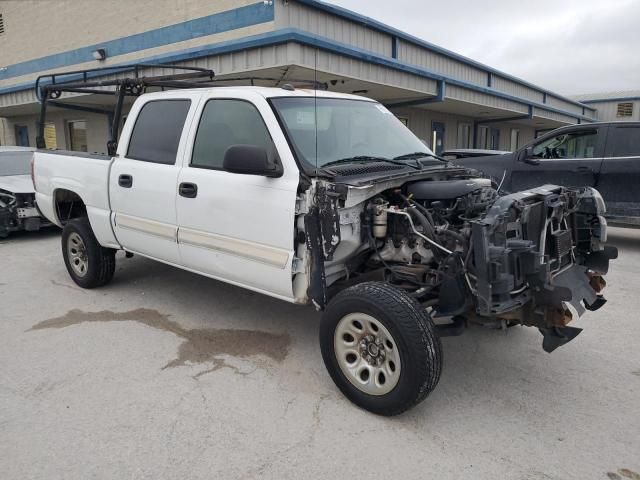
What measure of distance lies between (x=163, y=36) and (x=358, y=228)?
11.9 metres

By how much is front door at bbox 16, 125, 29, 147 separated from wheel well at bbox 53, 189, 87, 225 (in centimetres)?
1757

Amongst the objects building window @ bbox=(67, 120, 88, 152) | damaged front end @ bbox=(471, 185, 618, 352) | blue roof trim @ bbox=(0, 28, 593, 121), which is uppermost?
blue roof trim @ bbox=(0, 28, 593, 121)

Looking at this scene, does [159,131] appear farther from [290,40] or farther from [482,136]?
[482,136]

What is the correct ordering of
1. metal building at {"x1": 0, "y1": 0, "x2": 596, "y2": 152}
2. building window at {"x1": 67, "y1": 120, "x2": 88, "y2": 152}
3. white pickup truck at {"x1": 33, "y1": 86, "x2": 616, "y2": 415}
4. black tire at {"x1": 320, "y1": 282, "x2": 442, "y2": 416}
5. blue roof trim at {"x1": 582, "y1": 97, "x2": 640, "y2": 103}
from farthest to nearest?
blue roof trim at {"x1": 582, "y1": 97, "x2": 640, "y2": 103}, building window at {"x1": 67, "y1": 120, "x2": 88, "y2": 152}, metal building at {"x1": 0, "y1": 0, "x2": 596, "y2": 152}, white pickup truck at {"x1": 33, "y1": 86, "x2": 616, "y2": 415}, black tire at {"x1": 320, "y1": 282, "x2": 442, "y2": 416}

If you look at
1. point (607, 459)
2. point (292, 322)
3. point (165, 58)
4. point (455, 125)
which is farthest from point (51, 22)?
point (607, 459)

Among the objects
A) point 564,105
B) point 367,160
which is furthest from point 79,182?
point 564,105

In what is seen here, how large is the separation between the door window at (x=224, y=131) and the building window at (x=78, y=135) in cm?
1537

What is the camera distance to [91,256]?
5332 millimetres

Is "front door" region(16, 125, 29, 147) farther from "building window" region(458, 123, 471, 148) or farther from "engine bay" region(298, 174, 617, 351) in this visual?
"engine bay" region(298, 174, 617, 351)

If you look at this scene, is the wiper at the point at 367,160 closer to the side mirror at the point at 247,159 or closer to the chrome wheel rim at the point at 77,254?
the side mirror at the point at 247,159

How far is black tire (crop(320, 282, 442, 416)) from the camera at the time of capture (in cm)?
280

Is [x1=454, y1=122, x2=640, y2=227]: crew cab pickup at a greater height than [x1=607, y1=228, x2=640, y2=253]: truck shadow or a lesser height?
greater

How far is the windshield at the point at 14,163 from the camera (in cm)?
916

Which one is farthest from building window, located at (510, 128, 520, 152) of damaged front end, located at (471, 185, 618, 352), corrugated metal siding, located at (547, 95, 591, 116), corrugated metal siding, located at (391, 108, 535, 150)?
damaged front end, located at (471, 185, 618, 352)
